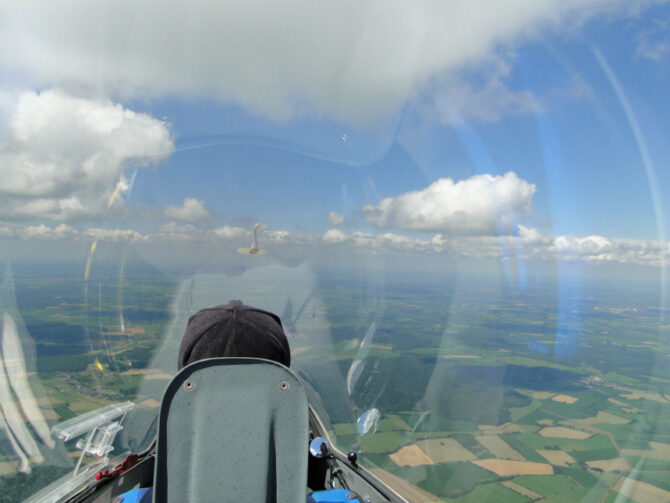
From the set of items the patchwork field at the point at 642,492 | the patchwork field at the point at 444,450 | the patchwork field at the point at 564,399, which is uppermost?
the patchwork field at the point at 642,492

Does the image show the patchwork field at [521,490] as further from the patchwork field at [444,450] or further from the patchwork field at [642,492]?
the patchwork field at [642,492]

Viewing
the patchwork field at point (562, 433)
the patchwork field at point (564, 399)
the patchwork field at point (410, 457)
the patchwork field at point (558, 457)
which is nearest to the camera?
the patchwork field at point (410, 457)

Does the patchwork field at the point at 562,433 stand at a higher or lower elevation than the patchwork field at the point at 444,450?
lower

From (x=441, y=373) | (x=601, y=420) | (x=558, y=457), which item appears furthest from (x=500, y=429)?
(x=441, y=373)

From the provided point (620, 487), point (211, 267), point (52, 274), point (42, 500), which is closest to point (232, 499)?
point (42, 500)

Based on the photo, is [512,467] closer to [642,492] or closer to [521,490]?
[521,490]

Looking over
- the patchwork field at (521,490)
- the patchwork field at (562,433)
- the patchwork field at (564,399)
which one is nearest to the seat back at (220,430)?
the patchwork field at (521,490)
